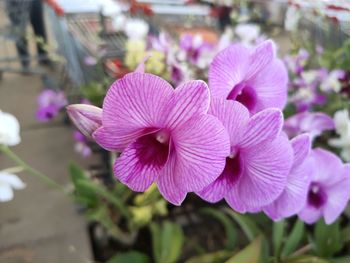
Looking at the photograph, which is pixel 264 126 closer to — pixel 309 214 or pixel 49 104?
pixel 309 214

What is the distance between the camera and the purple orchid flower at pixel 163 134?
1.14 ft

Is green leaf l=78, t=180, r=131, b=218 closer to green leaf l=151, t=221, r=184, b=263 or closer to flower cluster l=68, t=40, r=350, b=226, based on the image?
green leaf l=151, t=221, r=184, b=263

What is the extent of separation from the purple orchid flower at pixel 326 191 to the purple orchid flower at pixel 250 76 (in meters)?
0.15

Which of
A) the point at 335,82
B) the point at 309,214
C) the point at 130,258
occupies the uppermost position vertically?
the point at 335,82

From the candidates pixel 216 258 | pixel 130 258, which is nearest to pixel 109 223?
pixel 130 258

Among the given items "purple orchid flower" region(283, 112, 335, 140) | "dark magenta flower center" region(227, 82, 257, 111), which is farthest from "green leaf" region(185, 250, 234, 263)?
"dark magenta flower center" region(227, 82, 257, 111)

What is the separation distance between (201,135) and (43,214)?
4.89 ft

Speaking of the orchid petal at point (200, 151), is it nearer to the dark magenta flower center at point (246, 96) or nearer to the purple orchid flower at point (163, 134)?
the purple orchid flower at point (163, 134)

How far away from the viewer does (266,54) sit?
46 centimetres

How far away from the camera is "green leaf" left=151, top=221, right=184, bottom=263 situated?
1090 millimetres

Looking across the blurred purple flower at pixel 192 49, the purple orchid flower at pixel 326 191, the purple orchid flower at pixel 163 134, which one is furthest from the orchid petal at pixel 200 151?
the blurred purple flower at pixel 192 49

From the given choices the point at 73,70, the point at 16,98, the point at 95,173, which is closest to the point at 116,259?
the point at 95,173

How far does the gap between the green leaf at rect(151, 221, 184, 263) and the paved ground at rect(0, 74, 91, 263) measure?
1.22ft

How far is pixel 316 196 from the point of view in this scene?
24.8 inches
